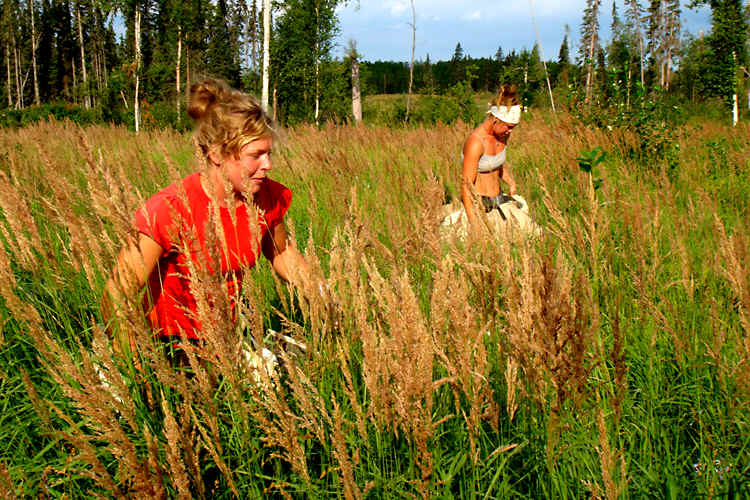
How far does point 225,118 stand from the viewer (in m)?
2.02

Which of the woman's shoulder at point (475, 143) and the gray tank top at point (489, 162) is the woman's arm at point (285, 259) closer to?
the woman's shoulder at point (475, 143)

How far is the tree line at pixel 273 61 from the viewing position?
18172 millimetres

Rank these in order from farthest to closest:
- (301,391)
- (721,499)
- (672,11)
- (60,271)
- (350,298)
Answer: (672,11) < (60,271) < (350,298) < (721,499) < (301,391)

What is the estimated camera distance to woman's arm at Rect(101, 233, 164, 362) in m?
1.28

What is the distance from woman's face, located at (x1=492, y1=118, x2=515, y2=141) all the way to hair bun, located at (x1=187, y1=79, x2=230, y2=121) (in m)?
3.13

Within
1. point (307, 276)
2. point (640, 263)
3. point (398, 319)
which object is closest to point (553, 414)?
point (398, 319)

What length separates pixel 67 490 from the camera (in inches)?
52.0

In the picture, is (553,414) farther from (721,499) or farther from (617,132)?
(617,132)

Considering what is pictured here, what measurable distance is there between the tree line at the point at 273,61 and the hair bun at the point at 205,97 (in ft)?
0.71

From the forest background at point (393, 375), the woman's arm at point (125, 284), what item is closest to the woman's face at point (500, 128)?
the forest background at point (393, 375)

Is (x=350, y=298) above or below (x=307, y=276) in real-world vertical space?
below

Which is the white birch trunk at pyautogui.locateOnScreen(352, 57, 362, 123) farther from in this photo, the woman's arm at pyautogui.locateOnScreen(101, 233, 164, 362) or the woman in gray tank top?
the woman's arm at pyautogui.locateOnScreen(101, 233, 164, 362)

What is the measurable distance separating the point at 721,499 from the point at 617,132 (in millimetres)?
5397

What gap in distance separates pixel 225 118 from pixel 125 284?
36.5 inches
